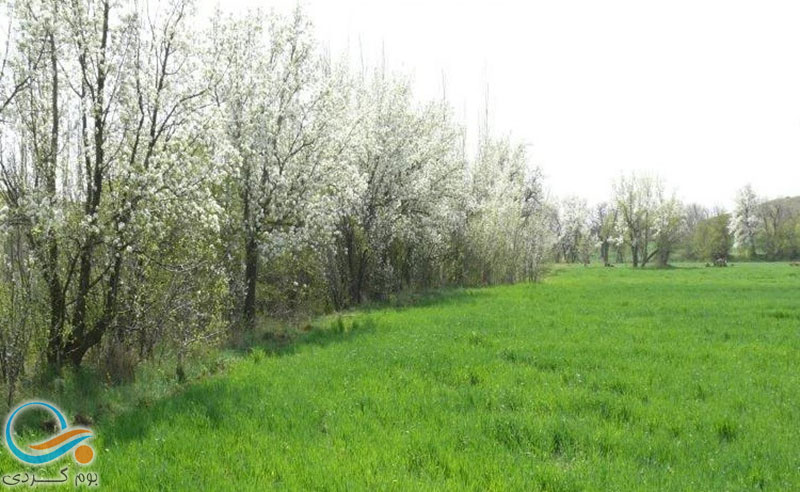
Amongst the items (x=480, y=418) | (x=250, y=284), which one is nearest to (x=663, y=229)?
(x=250, y=284)

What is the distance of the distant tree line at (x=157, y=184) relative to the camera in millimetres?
8641

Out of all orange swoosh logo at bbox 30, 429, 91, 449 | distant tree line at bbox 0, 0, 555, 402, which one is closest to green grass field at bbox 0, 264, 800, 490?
orange swoosh logo at bbox 30, 429, 91, 449

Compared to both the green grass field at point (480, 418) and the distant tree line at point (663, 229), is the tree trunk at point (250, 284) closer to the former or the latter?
the green grass field at point (480, 418)

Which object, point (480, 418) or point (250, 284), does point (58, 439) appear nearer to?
point (480, 418)

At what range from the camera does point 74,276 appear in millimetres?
9680

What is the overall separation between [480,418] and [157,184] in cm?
651

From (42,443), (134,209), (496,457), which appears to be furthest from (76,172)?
(496,457)

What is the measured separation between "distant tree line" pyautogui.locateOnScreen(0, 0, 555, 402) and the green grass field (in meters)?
2.08

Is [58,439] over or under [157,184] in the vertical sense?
under

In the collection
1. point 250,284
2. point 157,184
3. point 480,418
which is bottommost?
point 480,418

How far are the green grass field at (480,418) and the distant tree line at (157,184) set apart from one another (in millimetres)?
2078

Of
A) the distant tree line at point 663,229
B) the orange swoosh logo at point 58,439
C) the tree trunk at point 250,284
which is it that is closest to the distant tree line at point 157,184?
the tree trunk at point 250,284

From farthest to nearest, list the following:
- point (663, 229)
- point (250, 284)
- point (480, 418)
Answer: point (663, 229)
point (250, 284)
point (480, 418)

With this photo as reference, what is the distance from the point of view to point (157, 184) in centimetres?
888
